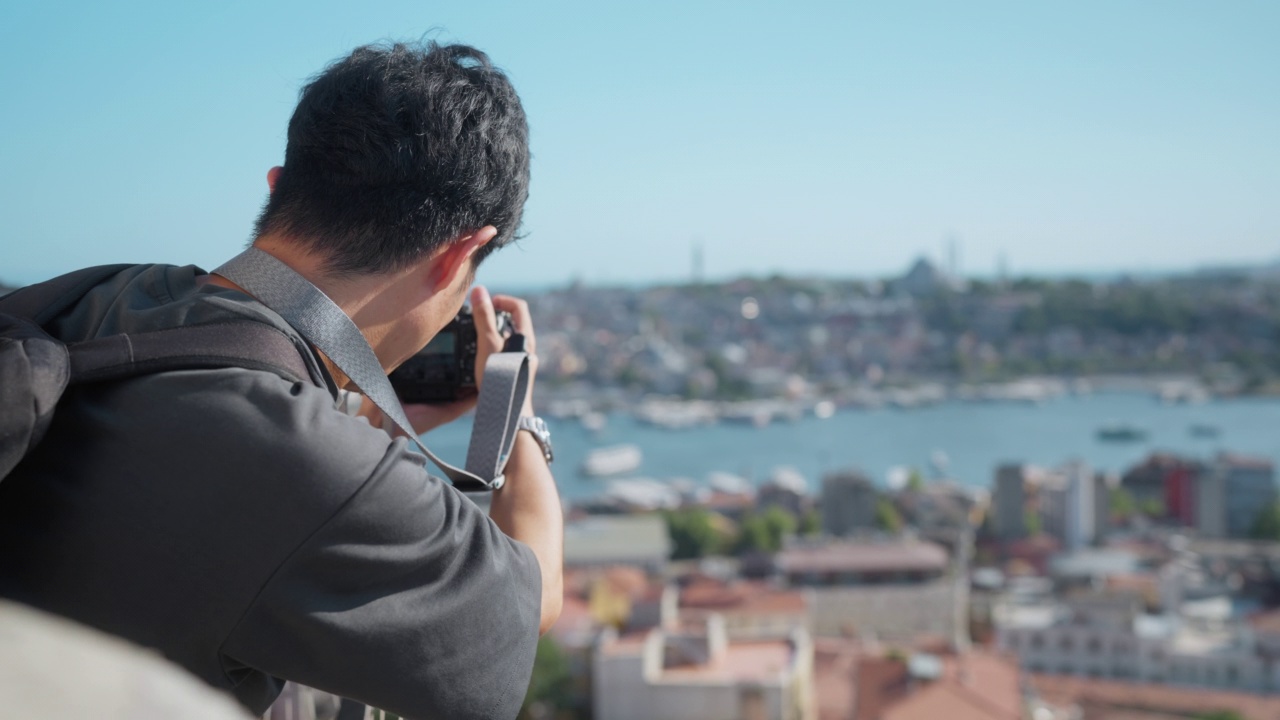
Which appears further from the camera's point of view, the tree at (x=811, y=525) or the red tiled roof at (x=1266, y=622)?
the tree at (x=811, y=525)

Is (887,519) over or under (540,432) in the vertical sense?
under

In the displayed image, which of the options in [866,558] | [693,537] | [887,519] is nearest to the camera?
[866,558]

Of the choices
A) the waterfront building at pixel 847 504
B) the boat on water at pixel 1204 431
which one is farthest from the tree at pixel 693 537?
the boat on water at pixel 1204 431

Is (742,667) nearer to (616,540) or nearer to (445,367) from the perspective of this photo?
(445,367)

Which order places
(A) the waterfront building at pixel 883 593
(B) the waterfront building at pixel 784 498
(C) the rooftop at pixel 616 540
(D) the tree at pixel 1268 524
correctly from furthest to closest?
(B) the waterfront building at pixel 784 498 → (D) the tree at pixel 1268 524 → (C) the rooftop at pixel 616 540 → (A) the waterfront building at pixel 883 593

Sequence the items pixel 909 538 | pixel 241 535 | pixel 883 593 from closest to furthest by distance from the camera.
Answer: pixel 241 535 → pixel 883 593 → pixel 909 538

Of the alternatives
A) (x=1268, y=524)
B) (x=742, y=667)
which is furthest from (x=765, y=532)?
(x=742, y=667)

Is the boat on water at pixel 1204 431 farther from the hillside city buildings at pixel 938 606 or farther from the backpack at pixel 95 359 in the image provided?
the backpack at pixel 95 359

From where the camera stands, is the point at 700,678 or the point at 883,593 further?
the point at 883,593
